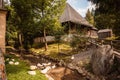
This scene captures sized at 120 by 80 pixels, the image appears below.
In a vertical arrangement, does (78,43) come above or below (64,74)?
above

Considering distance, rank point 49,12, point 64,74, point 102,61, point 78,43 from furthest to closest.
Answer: point 49,12 < point 78,43 < point 64,74 < point 102,61

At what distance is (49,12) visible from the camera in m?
32.7

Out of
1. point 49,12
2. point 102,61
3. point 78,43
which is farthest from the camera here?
point 49,12

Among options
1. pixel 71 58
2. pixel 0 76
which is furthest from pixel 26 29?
pixel 0 76

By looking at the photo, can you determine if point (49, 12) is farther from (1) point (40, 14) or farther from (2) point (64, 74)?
(2) point (64, 74)

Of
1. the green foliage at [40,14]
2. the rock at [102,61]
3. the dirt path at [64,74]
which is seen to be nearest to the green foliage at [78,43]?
the green foliage at [40,14]

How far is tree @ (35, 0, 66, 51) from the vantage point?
106 ft

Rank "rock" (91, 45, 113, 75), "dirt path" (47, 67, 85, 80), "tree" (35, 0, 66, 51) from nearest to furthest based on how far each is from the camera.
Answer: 1. "rock" (91, 45, 113, 75)
2. "dirt path" (47, 67, 85, 80)
3. "tree" (35, 0, 66, 51)

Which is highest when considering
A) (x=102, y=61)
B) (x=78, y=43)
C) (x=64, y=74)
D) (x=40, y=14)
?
(x=40, y=14)

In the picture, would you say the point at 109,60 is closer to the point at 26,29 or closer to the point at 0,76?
the point at 0,76

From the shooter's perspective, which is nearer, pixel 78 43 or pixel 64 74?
pixel 64 74

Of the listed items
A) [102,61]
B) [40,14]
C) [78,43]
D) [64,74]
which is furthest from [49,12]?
[102,61]

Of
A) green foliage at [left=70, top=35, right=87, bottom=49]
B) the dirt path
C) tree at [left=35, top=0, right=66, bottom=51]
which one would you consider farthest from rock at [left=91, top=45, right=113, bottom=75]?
tree at [left=35, top=0, right=66, bottom=51]

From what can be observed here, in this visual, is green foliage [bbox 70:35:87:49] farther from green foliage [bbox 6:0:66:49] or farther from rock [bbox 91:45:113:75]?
rock [bbox 91:45:113:75]
